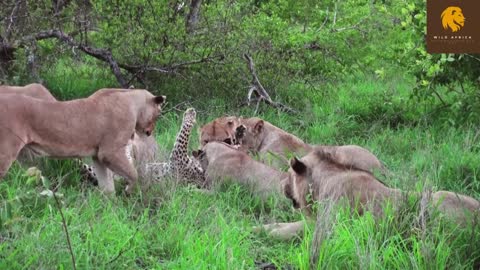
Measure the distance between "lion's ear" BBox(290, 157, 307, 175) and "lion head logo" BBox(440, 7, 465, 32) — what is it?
4.65 ft

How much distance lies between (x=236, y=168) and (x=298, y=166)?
142cm

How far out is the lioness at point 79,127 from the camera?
541 centimetres

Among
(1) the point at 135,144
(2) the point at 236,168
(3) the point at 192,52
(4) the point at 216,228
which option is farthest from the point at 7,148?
(3) the point at 192,52

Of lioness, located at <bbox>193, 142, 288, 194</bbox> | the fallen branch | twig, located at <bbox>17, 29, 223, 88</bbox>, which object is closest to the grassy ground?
lioness, located at <bbox>193, 142, 288, 194</bbox>

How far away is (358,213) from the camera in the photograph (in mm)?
4789

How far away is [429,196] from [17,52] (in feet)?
19.3

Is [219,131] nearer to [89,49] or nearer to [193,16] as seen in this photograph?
[89,49]

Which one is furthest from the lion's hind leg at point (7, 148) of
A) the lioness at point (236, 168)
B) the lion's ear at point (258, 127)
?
the lion's ear at point (258, 127)

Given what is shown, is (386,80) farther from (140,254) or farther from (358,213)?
(140,254)

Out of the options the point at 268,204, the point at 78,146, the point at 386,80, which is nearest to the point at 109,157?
the point at 78,146

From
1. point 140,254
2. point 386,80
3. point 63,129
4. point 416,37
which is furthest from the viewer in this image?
point 386,80

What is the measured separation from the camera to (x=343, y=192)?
16.3 feet

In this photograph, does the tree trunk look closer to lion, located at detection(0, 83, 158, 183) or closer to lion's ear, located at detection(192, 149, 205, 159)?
lion's ear, located at detection(192, 149, 205, 159)

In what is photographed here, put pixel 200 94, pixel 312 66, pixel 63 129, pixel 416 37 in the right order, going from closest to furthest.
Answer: pixel 63 129
pixel 416 37
pixel 200 94
pixel 312 66
